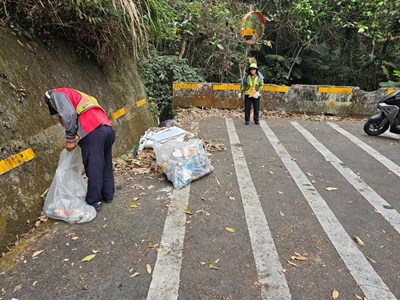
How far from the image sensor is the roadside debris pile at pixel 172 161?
3.77m

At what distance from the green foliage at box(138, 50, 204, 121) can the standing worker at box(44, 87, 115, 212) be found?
17.0ft

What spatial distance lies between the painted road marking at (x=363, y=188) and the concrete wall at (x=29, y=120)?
3.74 m

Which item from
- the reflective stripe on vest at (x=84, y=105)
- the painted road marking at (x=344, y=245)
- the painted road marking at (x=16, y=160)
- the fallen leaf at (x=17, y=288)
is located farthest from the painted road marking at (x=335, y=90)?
the fallen leaf at (x=17, y=288)

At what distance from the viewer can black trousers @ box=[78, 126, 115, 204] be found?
2.89 m

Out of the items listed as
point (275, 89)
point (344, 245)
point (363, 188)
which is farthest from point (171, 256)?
point (275, 89)

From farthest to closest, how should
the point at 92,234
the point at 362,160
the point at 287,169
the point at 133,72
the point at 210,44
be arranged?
the point at 210,44
the point at 133,72
the point at 362,160
the point at 287,169
the point at 92,234

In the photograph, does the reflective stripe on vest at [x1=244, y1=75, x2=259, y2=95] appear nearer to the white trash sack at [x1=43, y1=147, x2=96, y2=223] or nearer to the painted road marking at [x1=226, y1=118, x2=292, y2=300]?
the painted road marking at [x1=226, y1=118, x2=292, y2=300]

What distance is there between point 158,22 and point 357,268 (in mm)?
5000

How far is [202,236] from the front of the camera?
2807 mm

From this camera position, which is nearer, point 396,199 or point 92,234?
point 92,234

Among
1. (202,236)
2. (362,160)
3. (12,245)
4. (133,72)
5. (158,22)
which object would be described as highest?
(158,22)

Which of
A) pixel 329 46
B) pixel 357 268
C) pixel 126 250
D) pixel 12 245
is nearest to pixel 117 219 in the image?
pixel 126 250

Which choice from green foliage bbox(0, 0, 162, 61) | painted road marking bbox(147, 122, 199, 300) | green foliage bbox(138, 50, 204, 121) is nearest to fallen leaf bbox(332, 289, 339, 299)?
painted road marking bbox(147, 122, 199, 300)

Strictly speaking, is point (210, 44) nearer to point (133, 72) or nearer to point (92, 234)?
point (133, 72)
